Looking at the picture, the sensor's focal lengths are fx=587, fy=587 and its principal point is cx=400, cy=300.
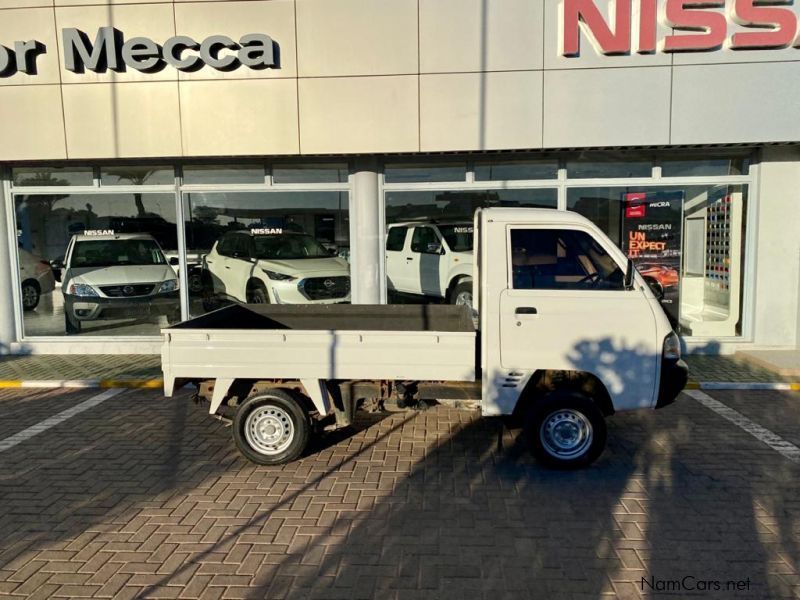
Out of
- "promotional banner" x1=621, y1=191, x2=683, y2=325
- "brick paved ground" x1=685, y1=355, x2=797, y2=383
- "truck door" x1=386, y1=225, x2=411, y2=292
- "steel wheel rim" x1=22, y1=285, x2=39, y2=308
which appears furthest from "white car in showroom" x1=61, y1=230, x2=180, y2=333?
"brick paved ground" x1=685, y1=355, x2=797, y2=383

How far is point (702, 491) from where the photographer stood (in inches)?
183

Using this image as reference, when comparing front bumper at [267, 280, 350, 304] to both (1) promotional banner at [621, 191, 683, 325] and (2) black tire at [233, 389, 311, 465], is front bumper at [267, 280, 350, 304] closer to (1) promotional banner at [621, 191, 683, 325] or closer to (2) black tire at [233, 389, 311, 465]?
(2) black tire at [233, 389, 311, 465]

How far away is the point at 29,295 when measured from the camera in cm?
1022

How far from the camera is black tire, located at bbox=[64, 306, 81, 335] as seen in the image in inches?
399

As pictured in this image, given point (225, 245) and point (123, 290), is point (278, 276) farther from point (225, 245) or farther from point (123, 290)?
point (123, 290)

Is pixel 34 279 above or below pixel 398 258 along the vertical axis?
below

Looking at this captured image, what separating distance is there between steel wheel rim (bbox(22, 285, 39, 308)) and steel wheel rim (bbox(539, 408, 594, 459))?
9284mm

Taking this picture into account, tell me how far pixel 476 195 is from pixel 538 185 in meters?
1.01

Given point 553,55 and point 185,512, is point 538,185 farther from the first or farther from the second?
point 185,512

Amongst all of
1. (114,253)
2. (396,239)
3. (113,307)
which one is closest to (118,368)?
(113,307)

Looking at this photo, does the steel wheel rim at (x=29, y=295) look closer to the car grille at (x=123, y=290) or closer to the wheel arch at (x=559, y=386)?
the car grille at (x=123, y=290)

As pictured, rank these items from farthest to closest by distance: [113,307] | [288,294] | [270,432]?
[113,307], [288,294], [270,432]

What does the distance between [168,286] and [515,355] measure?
23.8 feet

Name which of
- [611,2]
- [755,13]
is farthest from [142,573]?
[755,13]
